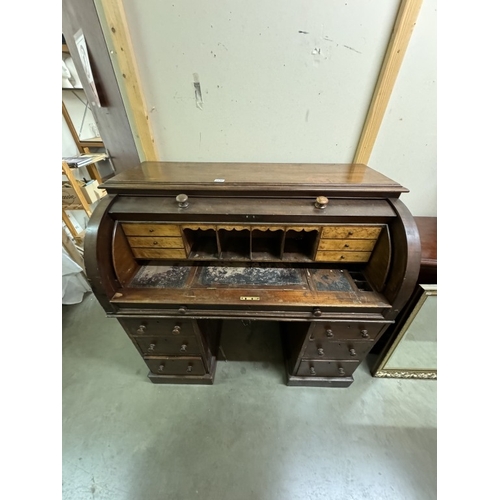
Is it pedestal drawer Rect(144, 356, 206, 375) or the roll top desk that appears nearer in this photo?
the roll top desk

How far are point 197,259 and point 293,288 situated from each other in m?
0.46

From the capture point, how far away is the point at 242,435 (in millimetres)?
1056

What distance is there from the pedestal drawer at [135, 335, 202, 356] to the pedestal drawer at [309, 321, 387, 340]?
2.00 ft

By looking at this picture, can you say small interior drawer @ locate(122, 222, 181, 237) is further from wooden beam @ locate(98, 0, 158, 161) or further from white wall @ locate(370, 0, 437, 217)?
white wall @ locate(370, 0, 437, 217)

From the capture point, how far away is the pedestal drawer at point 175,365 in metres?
1.11

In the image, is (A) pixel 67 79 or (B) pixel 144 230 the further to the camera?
(A) pixel 67 79

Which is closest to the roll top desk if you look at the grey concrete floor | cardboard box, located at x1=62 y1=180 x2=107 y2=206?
the grey concrete floor

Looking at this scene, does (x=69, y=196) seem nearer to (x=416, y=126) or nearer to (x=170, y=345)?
(x=170, y=345)

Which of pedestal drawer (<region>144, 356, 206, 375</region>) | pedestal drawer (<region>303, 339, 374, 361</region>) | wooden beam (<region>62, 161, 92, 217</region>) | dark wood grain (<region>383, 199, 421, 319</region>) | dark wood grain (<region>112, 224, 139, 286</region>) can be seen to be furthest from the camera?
wooden beam (<region>62, 161, 92, 217</region>)

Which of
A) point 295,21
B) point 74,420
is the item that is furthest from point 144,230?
point 74,420

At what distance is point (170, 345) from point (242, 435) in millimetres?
615

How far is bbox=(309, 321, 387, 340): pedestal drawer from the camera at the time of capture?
35.2 inches

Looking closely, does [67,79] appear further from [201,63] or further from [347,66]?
[347,66]
